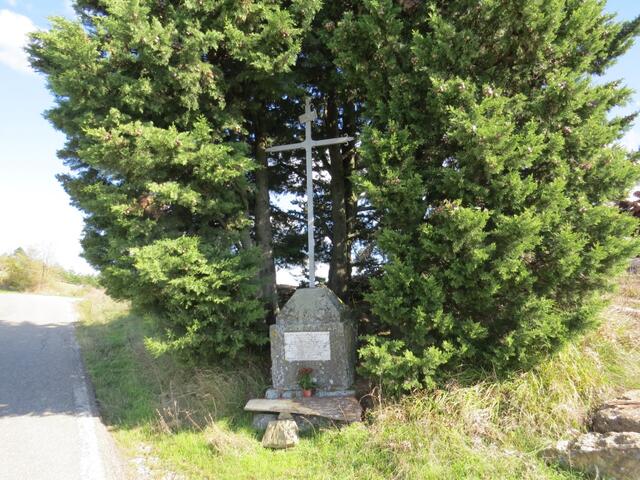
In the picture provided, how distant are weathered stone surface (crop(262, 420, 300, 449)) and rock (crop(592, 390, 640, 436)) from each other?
2.94 m

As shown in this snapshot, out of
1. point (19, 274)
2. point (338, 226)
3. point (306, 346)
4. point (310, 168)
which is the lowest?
point (306, 346)

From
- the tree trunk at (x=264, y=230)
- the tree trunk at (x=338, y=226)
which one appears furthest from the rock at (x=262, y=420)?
the tree trunk at (x=338, y=226)

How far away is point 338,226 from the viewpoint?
23.0ft

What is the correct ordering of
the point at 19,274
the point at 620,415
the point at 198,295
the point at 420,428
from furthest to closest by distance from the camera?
the point at 19,274 → the point at 198,295 → the point at 420,428 → the point at 620,415

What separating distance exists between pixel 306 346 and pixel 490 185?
112 inches

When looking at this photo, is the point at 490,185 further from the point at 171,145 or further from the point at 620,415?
the point at 171,145

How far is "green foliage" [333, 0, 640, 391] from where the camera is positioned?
4.29 meters

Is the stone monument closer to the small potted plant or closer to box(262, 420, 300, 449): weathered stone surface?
the small potted plant

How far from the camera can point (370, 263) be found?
7586 millimetres

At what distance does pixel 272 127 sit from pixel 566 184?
4366 millimetres

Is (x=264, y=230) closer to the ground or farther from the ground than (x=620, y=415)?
farther from the ground

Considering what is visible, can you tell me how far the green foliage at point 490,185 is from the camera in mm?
4285

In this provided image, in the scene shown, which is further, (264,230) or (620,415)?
(264,230)

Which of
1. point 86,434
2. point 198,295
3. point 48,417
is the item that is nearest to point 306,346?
point 198,295
